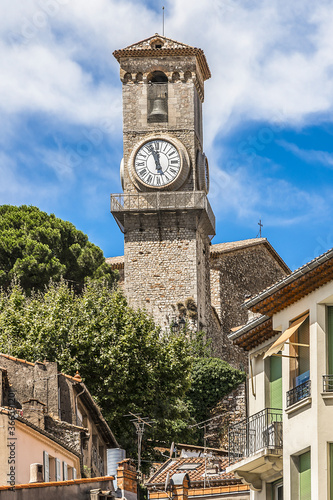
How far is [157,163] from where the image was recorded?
72.8m

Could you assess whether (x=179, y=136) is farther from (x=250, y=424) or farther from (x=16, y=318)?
(x=250, y=424)

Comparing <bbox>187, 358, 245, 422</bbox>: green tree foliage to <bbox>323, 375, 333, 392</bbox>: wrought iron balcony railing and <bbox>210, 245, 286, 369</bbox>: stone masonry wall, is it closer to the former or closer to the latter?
<bbox>210, 245, 286, 369</bbox>: stone masonry wall

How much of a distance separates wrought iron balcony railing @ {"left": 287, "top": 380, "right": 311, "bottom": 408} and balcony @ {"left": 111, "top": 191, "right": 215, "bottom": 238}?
140 ft

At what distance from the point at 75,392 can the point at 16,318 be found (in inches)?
566

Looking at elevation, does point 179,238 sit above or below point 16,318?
above

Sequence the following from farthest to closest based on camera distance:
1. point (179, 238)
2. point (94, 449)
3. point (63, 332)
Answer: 1. point (179, 238)
2. point (63, 332)
3. point (94, 449)

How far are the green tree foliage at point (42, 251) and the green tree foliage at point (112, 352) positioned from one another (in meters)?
15.1

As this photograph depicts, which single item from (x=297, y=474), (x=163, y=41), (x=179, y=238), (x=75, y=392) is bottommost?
(x=297, y=474)

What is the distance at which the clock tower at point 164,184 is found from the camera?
71438 mm

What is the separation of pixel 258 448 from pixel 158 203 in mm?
41692

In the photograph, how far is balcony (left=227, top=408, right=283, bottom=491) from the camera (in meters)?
29.9

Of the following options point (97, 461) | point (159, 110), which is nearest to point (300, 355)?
point (97, 461)

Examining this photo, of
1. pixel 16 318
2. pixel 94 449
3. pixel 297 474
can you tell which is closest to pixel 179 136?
pixel 16 318

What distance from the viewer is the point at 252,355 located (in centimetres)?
3359
